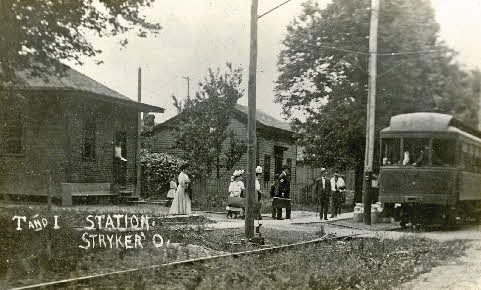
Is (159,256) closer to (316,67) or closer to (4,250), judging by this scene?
(4,250)

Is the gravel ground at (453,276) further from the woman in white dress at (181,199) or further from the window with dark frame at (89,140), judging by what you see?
the window with dark frame at (89,140)

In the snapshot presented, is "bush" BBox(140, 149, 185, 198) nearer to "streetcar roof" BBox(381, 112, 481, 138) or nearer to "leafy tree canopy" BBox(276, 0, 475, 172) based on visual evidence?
"leafy tree canopy" BBox(276, 0, 475, 172)

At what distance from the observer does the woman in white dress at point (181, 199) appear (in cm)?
1827

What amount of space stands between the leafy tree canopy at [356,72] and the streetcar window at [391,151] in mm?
3631

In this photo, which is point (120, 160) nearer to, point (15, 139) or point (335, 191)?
point (15, 139)

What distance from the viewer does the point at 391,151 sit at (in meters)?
18.2

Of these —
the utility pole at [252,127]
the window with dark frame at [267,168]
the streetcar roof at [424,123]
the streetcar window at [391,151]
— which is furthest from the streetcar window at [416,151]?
the window with dark frame at [267,168]

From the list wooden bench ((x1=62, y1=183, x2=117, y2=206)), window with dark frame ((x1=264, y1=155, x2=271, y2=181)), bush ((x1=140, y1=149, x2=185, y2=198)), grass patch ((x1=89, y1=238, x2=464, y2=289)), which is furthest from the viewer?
window with dark frame ((x1=264, y1=155, x2=271, y2=181))

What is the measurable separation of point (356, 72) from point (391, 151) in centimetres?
782

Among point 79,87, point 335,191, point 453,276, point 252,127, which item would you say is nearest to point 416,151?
point 335,191

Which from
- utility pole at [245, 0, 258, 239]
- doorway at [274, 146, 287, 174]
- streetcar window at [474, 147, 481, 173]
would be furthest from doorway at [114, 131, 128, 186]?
streetcar window at [474, 147, 481, 173]

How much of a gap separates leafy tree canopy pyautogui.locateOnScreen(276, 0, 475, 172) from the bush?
6.25 meters

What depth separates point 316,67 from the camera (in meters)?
27.2

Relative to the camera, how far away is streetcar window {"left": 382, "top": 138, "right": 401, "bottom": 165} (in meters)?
18.1
